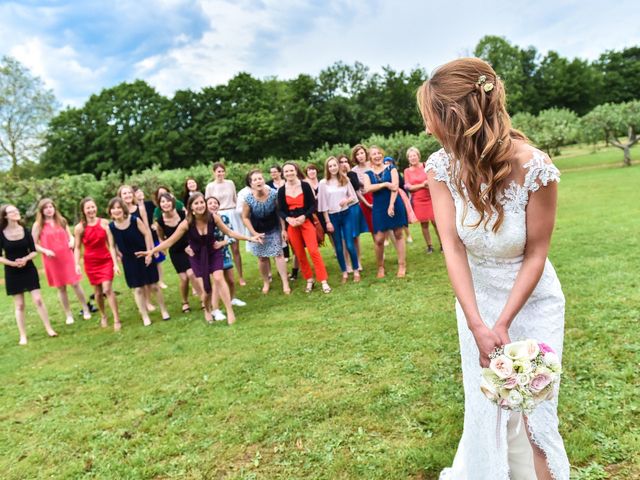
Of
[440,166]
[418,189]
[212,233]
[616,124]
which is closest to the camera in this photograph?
[440,166]

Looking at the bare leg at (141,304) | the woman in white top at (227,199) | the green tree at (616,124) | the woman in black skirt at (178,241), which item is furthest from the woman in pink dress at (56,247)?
the green tree at (616,124)

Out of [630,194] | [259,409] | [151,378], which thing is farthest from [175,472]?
[630,194]

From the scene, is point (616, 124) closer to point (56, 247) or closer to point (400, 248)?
point (400, 248)

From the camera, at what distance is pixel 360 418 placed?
393cm

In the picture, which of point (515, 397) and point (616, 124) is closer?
point (515, 397)

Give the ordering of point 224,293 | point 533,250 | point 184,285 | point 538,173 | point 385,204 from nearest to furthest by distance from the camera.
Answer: point 538,173, point 533,250, point 224,293, point 184,285, point 385,204

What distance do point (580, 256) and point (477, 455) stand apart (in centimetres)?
674

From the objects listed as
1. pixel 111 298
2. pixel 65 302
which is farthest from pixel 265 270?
pixel 65 302

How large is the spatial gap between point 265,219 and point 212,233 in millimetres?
1385

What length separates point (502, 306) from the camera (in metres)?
2.33

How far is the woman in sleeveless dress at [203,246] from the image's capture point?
7094 millimetres

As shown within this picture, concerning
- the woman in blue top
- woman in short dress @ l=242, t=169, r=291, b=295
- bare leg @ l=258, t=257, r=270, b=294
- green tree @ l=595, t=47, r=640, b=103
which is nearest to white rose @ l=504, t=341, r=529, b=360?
the woman in blue top

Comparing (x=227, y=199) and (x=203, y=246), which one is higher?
(x=227, y=199)

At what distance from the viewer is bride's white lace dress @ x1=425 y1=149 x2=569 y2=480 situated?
209cm
